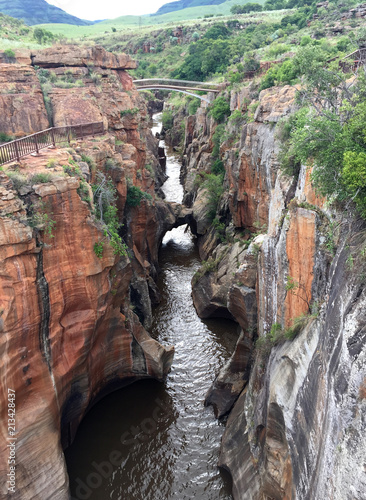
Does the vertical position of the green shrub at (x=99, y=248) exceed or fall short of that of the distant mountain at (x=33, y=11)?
it falls short

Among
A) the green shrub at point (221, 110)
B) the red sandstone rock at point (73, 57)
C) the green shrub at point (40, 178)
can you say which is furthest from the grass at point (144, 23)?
the green shrub at point (40, 178)

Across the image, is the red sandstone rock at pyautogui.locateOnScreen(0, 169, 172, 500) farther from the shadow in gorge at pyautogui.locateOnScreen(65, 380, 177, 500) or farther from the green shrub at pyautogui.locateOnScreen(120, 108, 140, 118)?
the green shrub at pyautogui.locateOnScreen(120, 108, 140, 118)

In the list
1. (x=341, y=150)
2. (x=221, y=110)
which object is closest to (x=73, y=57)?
(x=221, y=110)

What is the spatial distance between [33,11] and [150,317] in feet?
510

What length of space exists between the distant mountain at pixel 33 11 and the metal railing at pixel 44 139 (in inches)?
5346

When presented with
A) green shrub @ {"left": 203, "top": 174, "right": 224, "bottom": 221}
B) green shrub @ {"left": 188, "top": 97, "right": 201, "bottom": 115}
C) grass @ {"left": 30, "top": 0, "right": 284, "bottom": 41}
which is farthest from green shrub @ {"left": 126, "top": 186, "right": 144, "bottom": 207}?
grass @ {"left": 30, "top": 0, "right": 284, "bottom": 41}

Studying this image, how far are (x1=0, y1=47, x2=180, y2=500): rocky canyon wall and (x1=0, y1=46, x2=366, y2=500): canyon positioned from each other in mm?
52

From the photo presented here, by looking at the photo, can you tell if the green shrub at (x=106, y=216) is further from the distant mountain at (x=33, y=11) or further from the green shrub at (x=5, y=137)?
the distant mountain at (x=33, y=11)

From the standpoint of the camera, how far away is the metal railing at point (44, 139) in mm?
15664

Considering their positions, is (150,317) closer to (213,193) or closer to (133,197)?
(133,197)

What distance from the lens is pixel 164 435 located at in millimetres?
17359

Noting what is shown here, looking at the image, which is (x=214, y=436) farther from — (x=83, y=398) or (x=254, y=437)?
(x=83, y=398)

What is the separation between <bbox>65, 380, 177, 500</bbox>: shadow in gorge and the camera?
50.4 feet

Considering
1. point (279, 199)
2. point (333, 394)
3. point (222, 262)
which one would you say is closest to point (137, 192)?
point (222, 262)
